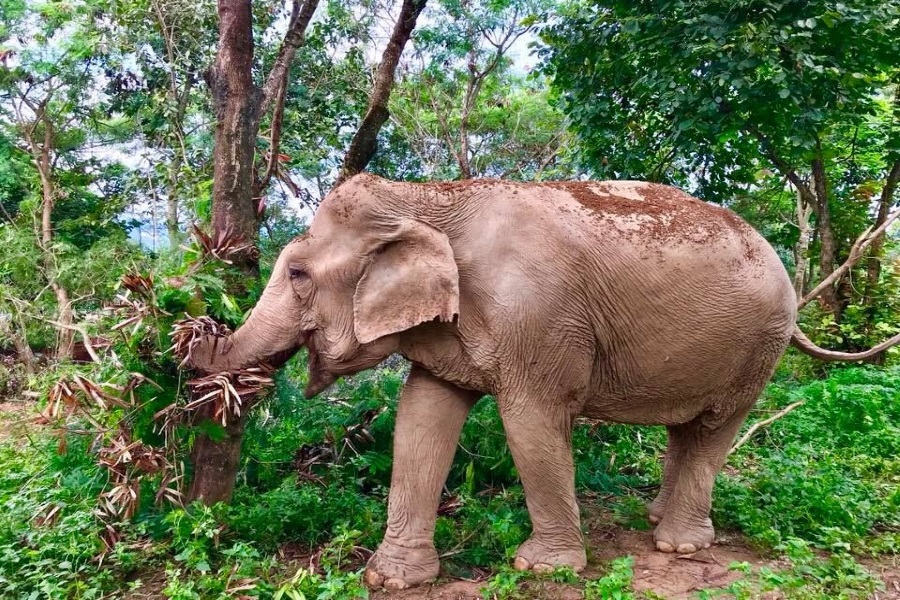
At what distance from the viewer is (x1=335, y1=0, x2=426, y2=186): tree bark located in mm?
4824

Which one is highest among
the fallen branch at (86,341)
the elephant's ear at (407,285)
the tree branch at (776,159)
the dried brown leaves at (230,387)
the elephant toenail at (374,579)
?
the tree branch at (776,159)

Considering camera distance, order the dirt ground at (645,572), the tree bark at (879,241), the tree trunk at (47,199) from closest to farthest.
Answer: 1. the dirt ground at (645,572)
2. the tree bark at (879,241)
3. the tree trunk at (47,199)

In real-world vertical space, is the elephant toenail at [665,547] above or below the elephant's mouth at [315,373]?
below

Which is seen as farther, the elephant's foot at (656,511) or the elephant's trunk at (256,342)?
the elephant's foot at (656,511)

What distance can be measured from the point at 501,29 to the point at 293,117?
4173 mm

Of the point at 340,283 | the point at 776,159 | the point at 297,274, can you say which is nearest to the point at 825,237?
the point at 776,159

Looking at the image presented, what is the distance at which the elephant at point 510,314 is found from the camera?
10.4ft

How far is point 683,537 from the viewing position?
3.71m

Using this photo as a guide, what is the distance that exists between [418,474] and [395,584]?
1.67 feet

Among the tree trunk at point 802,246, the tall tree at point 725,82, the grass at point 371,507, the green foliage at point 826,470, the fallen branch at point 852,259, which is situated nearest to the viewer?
the grass at point 371,507

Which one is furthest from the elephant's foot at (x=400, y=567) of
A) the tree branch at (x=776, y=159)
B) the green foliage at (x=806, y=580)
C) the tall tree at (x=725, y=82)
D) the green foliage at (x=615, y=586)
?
the tree branch at (x=776, y=159)

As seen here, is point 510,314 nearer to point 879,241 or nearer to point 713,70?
point 713,70

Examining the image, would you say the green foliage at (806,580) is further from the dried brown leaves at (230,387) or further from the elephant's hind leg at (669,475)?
the dried brown leaves at (230,387)

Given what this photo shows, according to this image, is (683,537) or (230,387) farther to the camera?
(683,537)
